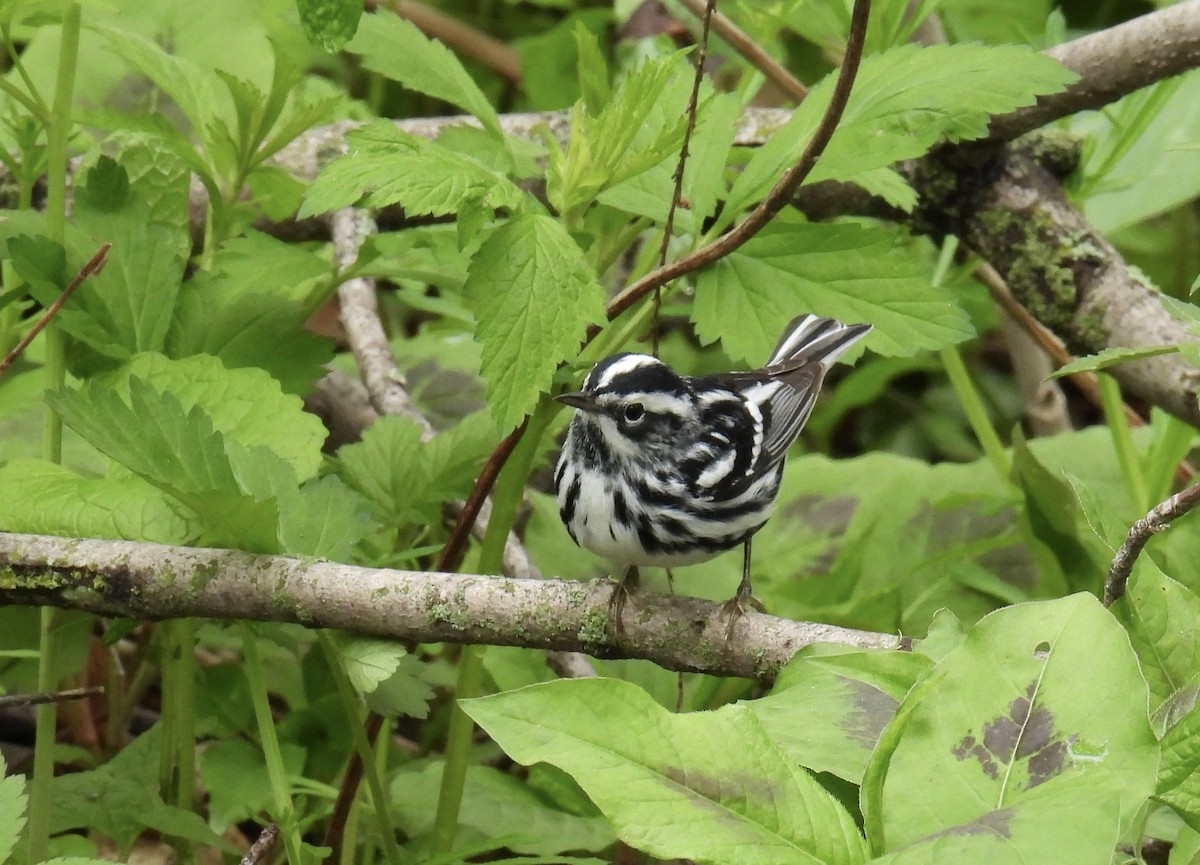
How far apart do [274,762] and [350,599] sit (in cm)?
21

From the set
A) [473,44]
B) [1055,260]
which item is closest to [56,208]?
[1055,260]

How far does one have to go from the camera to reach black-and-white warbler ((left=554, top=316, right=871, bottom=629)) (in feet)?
6.46

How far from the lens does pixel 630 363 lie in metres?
2.04

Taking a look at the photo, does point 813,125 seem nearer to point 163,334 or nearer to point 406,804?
point 163,334

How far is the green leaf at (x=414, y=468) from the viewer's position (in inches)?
76.7

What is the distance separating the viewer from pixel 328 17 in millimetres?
1295

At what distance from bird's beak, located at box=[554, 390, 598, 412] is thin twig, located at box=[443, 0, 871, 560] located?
0.09 m

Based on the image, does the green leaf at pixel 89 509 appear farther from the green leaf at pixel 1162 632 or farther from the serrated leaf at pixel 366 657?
the green leaf at pixel 1162 632

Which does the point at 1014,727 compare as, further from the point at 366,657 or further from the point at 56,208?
the point at 56,208

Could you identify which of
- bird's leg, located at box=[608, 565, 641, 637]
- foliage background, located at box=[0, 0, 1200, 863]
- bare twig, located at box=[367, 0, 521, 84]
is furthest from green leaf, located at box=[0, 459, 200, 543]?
bare twig, located at box=[367, 0, 521, 84]

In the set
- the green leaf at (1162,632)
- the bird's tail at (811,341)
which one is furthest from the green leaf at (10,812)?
the bird's tail at (811,341)

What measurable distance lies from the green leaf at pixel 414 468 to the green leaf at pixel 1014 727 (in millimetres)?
884

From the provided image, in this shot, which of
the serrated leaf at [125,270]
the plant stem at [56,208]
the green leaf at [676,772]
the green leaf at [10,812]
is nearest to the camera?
the green leaf at [676,772]

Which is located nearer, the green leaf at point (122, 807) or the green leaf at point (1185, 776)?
the green leaf at point (1185, 776)
